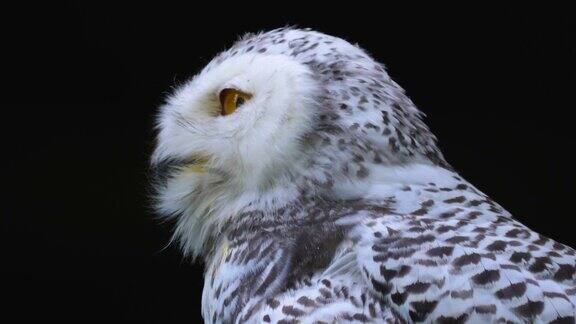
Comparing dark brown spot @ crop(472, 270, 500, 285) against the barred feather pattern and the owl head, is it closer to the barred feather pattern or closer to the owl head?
the barred feather pattern

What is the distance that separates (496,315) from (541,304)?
0.07 m

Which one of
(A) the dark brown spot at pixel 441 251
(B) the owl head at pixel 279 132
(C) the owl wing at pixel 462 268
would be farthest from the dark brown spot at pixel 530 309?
(B) the owl head at pixel 279 132

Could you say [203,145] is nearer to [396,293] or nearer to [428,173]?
[428,173]

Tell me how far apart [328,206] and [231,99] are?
0.31 metres

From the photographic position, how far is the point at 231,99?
208cm

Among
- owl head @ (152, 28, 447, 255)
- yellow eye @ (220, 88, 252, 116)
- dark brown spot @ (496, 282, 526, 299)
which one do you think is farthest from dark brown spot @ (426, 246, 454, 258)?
yellow eye @ (220, 88, 252, 116)

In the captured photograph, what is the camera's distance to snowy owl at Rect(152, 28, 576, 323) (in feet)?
5.59

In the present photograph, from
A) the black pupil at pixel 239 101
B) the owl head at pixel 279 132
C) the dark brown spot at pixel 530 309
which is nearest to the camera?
the dark brown spot at pixel 530 309

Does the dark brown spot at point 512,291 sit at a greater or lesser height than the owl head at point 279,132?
lesser

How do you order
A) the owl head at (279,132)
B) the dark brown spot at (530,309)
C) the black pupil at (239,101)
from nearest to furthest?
the dark brown spot at (530,309) < the owl head at (279,132) < the black pupil at (239,101)

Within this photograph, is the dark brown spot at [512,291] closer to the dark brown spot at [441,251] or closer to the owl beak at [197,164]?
the dark brown spot at [441,251]

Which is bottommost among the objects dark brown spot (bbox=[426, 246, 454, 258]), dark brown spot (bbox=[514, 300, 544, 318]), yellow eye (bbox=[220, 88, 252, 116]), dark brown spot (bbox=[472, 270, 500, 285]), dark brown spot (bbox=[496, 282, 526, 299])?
dark brown spot (bbox=[514, 300, 544, 318])

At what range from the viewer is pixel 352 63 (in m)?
2.08

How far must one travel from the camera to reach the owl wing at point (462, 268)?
165 centimetres
